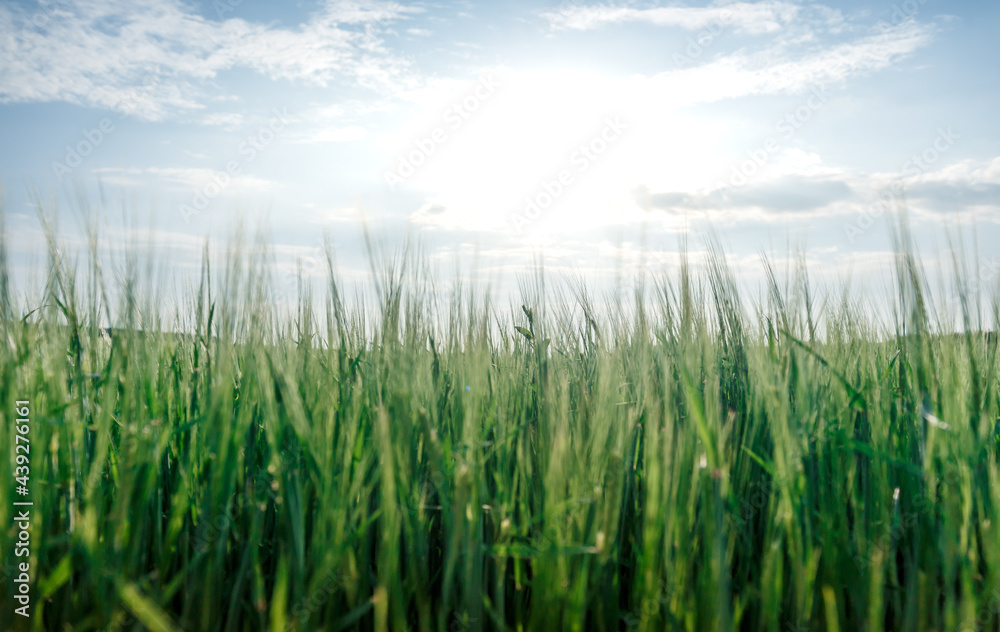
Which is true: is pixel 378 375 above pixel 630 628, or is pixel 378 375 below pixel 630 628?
above

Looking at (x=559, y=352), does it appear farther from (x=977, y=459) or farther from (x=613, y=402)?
(x=977, y=459)

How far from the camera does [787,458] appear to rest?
1.28 meters

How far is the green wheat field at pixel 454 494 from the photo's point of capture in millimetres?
1203

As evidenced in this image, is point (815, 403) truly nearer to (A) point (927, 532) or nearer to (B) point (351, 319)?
(A) point (927, 532)

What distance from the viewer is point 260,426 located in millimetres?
1854

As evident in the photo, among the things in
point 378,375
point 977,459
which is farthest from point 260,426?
point 977,459

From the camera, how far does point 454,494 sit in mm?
1280

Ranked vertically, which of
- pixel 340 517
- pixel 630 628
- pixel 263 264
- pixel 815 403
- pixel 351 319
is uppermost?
pixel 263 264

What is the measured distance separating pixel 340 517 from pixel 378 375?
55cm

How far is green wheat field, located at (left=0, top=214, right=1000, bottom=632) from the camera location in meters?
1.20

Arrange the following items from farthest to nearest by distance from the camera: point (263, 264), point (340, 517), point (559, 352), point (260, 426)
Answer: point (559, 352)
point (260, 426)
point (263, 264)
point (340, 517)

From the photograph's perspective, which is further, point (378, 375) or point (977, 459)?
point (378, 375)

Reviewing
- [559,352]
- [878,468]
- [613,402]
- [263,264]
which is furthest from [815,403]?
[263,264]

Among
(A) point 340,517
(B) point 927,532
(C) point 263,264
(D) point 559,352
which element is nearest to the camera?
(A) point 340,517
